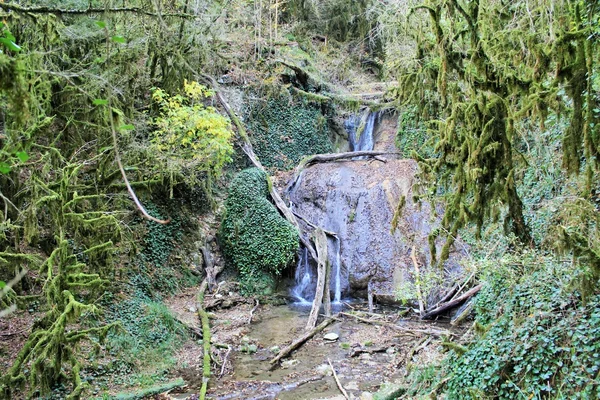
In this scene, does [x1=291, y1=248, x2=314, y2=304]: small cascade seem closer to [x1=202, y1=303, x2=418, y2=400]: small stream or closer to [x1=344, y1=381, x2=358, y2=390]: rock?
[x1=202, y1=303, x2=418, y2=400]: small stream

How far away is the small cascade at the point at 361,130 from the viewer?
739 inches

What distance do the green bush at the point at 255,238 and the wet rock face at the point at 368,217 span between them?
1714mm

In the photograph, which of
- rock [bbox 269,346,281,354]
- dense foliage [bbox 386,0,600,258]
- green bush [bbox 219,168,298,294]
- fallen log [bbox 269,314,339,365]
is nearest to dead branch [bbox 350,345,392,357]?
fallen log [bbox 269,314,339,365]

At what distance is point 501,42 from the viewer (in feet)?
17.4

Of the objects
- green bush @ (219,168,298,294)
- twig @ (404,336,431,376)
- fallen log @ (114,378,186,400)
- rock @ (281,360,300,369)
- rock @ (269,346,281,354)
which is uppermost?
green bush @ (219,168,298,294)

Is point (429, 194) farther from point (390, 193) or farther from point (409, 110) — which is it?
point (409, 110)

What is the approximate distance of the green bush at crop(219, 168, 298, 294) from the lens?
42.4 ft

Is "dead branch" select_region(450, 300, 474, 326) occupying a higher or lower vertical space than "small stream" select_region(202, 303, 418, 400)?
higher

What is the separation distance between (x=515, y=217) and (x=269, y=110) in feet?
43.7

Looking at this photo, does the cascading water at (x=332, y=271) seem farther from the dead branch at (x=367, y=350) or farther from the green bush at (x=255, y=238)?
the dead branch at (x=367, y=350)

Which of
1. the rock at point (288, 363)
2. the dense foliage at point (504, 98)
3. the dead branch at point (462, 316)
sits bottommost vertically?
the rock at point (288, 363)

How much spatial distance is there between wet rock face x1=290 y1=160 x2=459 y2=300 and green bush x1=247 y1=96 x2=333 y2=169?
1.74 m

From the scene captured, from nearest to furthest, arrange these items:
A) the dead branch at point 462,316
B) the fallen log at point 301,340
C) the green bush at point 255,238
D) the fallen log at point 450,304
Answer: the fallen log at point 301,340 < the dead branch at point 462,316 < the fallen log at point 450,304 < the green bush at point 255,238

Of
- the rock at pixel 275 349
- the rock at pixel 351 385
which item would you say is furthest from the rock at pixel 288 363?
the rock at pixel 351 385
